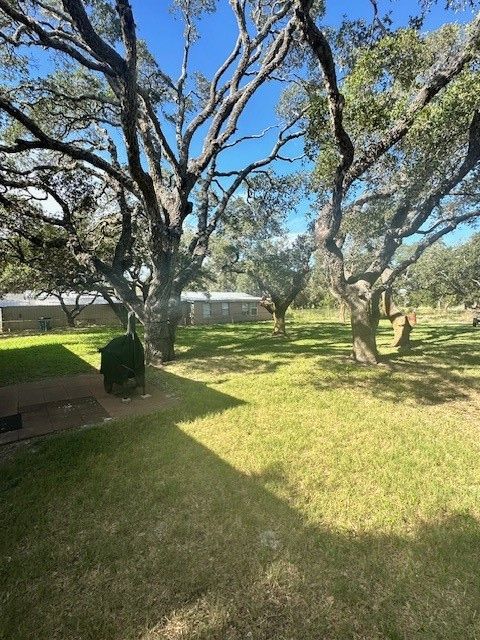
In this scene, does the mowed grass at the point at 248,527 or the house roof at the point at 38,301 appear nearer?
the mowed grass at the point at 248,527

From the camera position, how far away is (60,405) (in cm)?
621

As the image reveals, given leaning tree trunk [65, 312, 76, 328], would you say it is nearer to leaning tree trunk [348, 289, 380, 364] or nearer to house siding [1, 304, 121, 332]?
house siding [1, 304, 121, 332]

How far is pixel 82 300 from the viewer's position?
31.0 meters

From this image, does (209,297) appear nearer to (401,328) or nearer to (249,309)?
(249,309)

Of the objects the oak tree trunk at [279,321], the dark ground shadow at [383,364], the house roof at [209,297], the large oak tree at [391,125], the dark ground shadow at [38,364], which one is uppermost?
the large oak tree at [391,125]

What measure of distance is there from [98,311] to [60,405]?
2679 centimetres

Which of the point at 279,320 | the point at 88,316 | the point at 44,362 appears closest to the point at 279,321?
the point at 279,320

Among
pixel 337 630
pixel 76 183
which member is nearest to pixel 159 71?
pixel 76 183

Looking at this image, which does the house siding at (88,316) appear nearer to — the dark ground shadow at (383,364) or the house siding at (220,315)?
the house siding at (220,315)

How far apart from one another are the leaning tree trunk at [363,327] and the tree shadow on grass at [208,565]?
21.5 ft

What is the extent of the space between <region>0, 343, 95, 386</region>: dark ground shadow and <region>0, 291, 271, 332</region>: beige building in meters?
14.0

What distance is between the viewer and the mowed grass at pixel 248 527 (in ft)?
6.99

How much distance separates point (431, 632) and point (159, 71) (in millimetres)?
13676

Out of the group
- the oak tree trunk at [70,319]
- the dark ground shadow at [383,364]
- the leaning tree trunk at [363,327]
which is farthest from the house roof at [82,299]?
the leaning tree trunk at [363,327]
